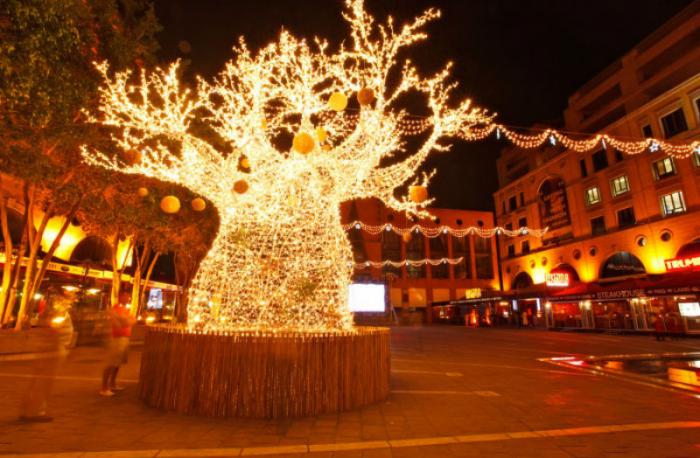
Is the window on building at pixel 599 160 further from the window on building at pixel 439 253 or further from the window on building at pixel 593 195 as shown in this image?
the window on building at pixel 439 253

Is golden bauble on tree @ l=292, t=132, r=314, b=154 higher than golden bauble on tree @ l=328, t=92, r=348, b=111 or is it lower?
lower

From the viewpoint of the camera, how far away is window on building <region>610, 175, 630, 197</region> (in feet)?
85.3

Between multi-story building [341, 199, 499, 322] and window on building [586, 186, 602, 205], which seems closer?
window on building [586, 186, 602, 205]

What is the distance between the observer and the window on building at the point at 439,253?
1893 inches

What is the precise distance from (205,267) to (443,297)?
147 ft

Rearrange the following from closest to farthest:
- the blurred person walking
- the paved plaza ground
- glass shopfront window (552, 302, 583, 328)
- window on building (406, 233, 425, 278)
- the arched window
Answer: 1. the paved plaza ground
2. the blurred person walking
3. the arched window
4. glass shopfront window (552, 302, 583, 328)
5. window on building (406, 233, 425, 278)

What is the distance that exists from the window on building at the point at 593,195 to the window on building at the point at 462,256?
68.5 ft

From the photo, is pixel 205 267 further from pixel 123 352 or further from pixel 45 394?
pixel 45 394

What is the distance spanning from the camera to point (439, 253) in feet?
159

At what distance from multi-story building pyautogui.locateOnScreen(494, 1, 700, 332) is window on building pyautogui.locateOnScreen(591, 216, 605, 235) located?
95 mm

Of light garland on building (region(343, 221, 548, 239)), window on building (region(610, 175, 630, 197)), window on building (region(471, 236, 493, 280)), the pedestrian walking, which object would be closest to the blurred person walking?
the pedestrian walking

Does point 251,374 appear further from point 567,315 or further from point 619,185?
point 619,185

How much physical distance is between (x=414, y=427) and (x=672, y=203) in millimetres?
26285

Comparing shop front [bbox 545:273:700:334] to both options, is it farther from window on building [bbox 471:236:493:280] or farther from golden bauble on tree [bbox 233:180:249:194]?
golden bauble on tree [bbox 233:180:249:194]
